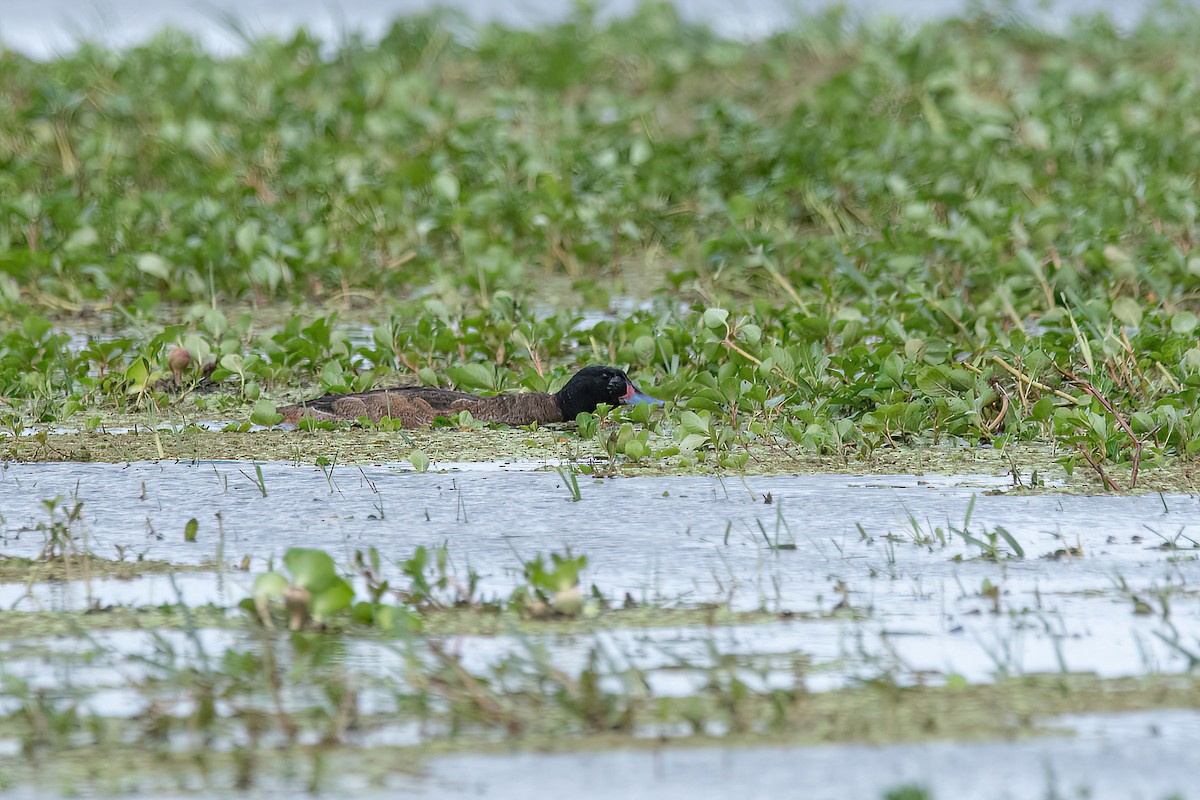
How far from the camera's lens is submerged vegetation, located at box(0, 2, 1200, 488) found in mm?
4379

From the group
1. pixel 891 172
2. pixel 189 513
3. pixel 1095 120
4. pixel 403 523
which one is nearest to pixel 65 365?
pixel 189 513

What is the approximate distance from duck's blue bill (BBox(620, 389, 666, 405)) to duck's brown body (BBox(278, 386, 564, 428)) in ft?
0.60

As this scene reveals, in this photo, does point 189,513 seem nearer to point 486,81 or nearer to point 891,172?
point 891,172

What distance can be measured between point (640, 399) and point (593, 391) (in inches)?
6.9

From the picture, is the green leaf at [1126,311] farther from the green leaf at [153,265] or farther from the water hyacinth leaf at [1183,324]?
the green leaf at [153,265]

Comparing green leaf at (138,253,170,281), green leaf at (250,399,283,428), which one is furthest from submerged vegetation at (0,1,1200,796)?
green leaf at (138,253,170,281)

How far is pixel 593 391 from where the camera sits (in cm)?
431

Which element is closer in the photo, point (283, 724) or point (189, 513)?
point (283, 724)

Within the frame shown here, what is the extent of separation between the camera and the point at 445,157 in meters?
8.21

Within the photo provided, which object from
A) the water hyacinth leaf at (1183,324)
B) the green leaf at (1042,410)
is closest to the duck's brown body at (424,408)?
the green leaf at (1042,410)

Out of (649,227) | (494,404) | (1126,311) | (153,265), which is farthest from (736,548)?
(649,227)

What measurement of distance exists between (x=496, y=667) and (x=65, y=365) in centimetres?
296

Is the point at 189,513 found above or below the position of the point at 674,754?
above

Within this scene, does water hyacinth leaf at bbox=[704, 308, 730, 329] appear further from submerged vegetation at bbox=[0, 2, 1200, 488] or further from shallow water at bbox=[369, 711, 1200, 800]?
shallow water at bbox=[369, 711, 1200, 800]
